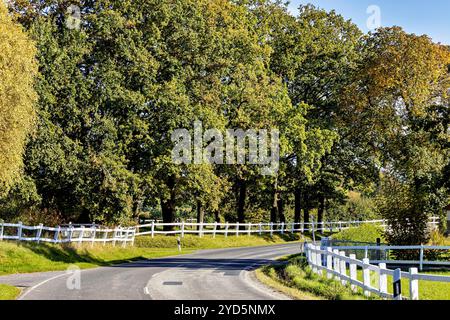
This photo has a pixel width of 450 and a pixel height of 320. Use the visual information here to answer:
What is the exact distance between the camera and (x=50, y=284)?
66.3ft

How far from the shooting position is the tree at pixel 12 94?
25.3 metres

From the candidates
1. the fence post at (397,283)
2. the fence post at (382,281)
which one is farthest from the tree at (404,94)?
the fence post at (397,283)

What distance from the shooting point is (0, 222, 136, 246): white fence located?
29334 millimetres

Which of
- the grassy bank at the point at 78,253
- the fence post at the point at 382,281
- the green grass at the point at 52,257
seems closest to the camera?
the fence post at the point at 382,281

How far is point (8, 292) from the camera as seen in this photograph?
17.6 meters

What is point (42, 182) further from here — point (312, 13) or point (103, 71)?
point (312, 13)

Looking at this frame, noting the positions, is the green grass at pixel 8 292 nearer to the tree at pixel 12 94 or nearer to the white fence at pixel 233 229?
the tree at pixel 12 94

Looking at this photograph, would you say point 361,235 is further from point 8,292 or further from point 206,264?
point 8,292

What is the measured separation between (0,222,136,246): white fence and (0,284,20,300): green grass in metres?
10.0

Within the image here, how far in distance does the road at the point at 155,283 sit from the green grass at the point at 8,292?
0.90ft

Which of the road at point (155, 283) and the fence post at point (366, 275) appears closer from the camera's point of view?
the road at point (155, 283)

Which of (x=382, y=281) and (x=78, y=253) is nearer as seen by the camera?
(x=382, y=281)

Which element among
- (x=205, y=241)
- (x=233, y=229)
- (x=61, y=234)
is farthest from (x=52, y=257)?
(x=233, y=229)

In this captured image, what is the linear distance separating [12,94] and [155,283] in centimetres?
1110
